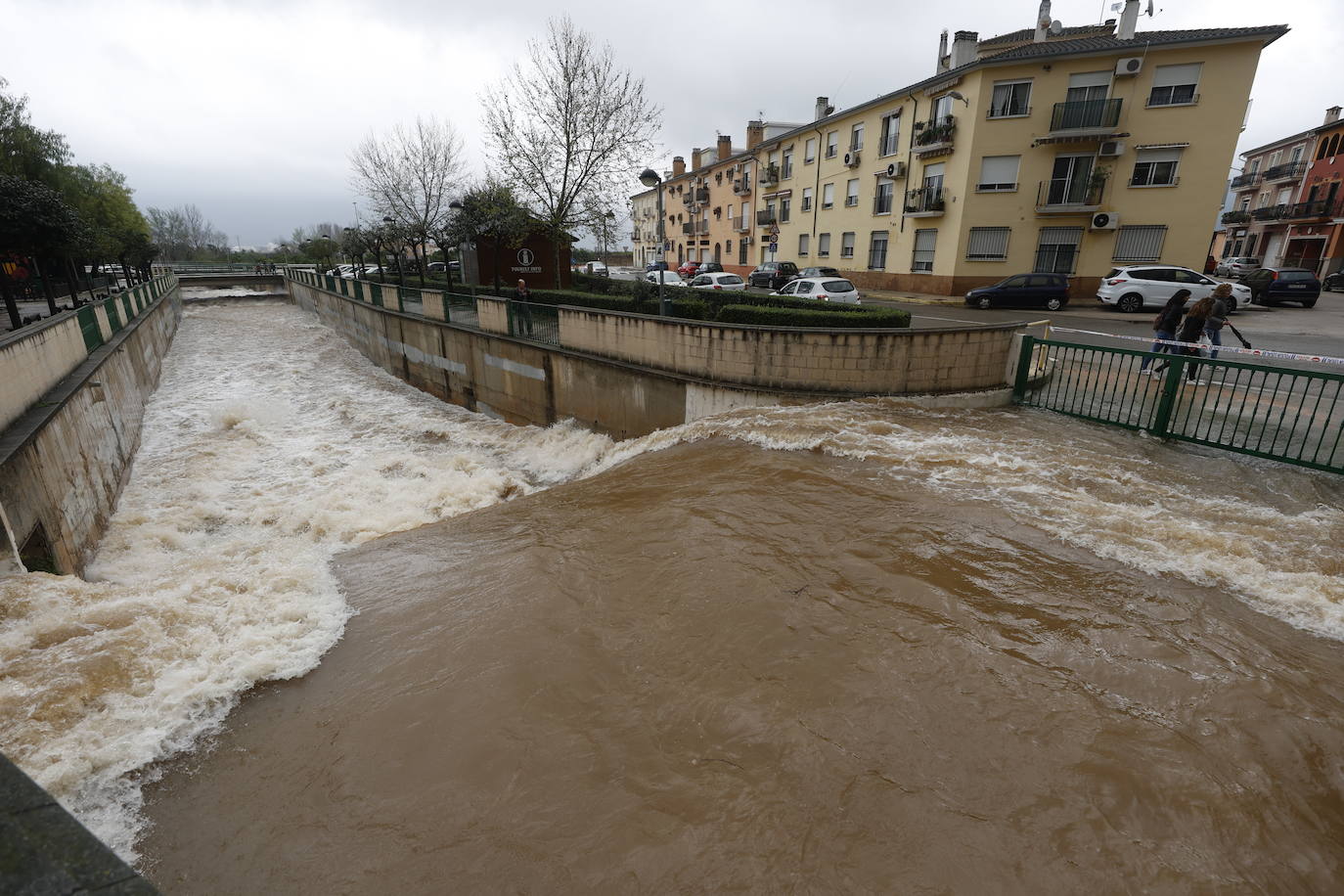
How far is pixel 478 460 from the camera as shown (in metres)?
12.2

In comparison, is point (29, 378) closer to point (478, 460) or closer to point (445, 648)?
point (478, 460)

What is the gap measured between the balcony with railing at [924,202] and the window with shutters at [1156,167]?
667 cm

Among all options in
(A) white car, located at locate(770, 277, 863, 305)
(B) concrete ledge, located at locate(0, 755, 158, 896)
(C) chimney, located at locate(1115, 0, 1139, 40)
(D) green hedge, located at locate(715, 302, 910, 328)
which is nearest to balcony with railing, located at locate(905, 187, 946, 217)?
(C) chimney, located at locate(1115, 0, 1139, 40)

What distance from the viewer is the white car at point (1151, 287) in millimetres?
19250

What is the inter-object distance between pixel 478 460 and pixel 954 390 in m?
8.89

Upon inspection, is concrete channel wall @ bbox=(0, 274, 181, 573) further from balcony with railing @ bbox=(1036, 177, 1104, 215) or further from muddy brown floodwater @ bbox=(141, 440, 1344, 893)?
balcony with railing @ bbox=(1036, 177, 1104, 215)

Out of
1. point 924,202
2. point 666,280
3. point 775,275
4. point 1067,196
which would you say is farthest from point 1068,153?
point 666,280

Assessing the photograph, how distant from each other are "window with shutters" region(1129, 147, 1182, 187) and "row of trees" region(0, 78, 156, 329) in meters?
35.4

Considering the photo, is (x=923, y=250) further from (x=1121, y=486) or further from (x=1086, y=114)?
(x=1121, y=486)

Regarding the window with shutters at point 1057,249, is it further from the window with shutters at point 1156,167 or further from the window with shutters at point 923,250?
the window with shutters at point 923,250

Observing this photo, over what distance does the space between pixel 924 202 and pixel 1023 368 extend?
753 inches

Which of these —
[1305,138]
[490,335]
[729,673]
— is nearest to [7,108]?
[490,335]

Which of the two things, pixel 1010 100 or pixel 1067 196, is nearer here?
pixel 1010 100

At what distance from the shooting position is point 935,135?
81.8 feet
